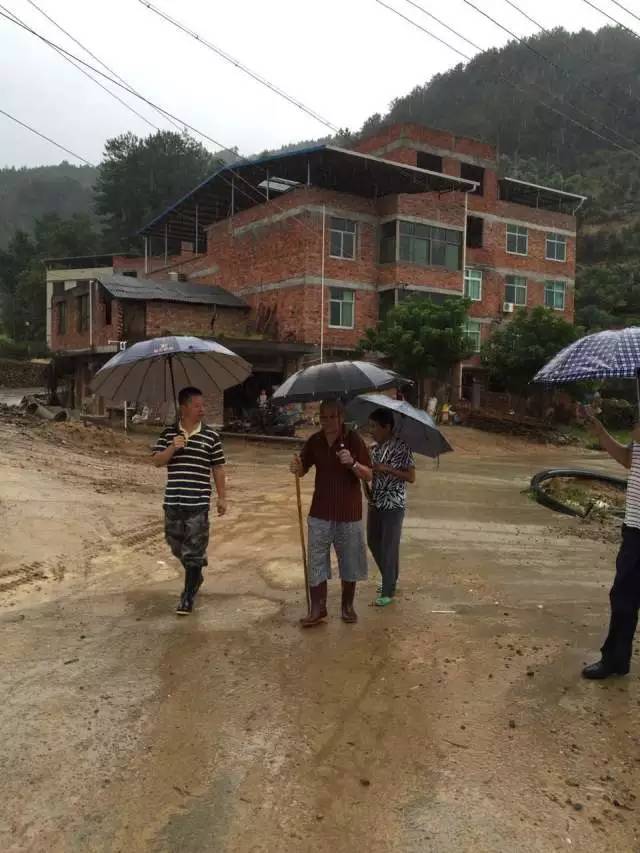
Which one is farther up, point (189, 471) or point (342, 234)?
point (342, 234)

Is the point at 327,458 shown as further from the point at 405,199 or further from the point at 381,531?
the point at 405,199

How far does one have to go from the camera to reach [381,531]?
559cm

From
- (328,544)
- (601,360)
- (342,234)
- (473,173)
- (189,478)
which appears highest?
(473,173)

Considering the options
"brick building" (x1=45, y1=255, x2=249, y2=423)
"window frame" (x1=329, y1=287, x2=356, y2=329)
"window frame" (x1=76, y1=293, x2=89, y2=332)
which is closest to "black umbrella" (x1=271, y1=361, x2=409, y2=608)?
"brick building" (x1=45, y1=255, x2=249, y2=423)

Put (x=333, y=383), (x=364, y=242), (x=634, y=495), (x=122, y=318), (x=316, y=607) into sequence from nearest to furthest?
(x=634, y=495) → (x=333, y=383) → (x=316, y=607) → (x=122, y=318) → (x=364, y=242)

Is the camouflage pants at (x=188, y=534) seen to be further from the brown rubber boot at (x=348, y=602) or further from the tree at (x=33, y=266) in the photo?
Answer: the tree at (x=33, y=266)

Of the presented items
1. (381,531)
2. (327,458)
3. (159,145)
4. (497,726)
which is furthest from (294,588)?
(159,145)

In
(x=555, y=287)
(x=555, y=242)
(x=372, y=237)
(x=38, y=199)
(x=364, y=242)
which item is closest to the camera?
(x=364, y=242)

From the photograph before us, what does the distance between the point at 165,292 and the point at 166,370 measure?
70.0 ft

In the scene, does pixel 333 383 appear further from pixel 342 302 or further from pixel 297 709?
pixel 342 302

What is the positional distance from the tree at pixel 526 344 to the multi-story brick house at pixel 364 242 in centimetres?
201

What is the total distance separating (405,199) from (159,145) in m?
44.3

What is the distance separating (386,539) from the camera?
18.2 ft

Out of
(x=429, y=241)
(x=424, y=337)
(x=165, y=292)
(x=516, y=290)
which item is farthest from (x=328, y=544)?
(x=516, y=290)
